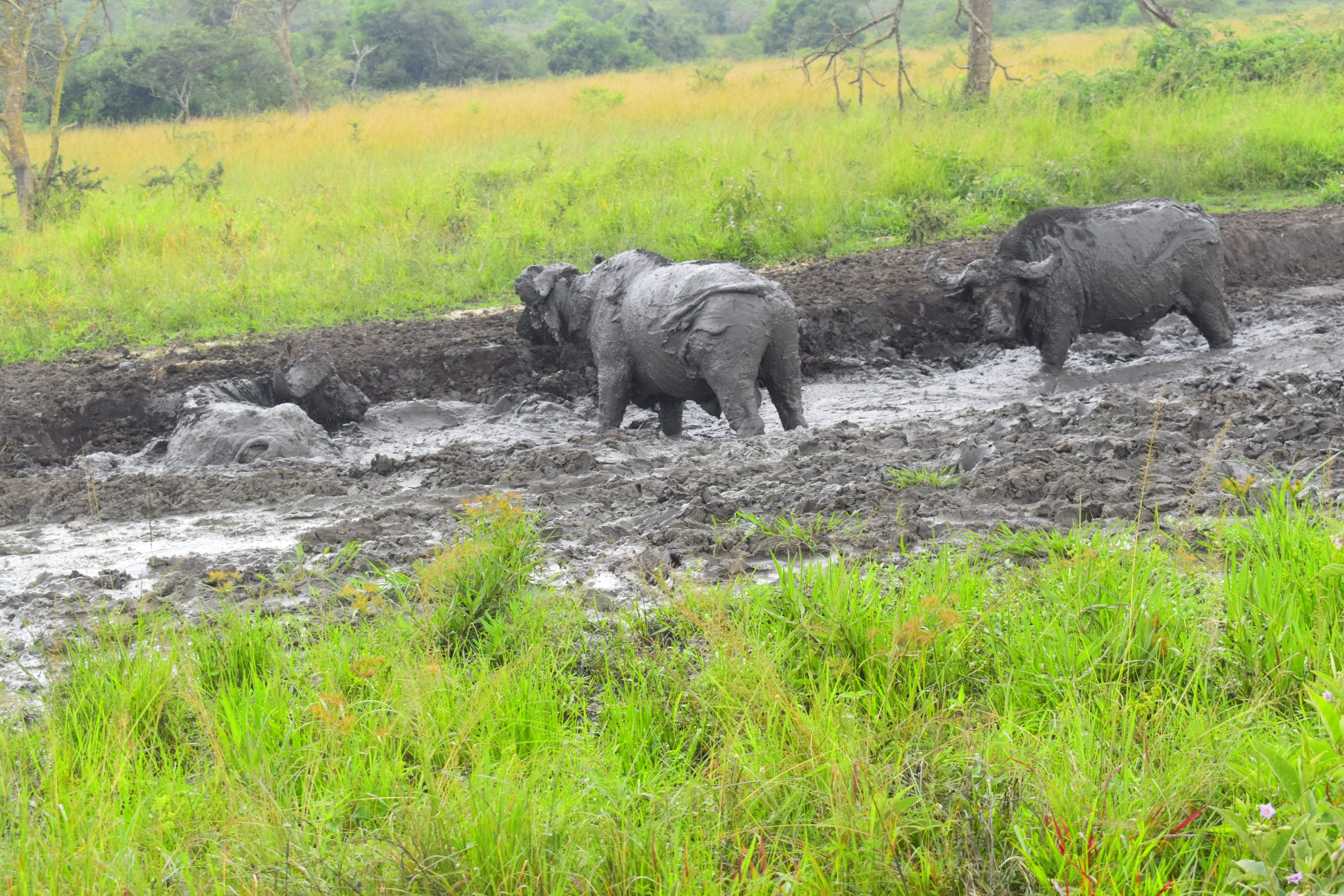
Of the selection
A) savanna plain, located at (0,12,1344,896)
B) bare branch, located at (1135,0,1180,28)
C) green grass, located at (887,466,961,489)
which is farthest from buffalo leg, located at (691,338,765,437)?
bare branch, located at (1135,0,1180,28)

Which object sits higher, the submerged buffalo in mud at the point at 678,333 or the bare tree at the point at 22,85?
the bare tree at the point at 22,85

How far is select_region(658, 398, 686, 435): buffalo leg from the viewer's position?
7.87m

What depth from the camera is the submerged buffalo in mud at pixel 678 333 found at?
6.71 m

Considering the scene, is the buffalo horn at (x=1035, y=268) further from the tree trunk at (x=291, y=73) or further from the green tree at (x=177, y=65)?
the green tree at (x=177, y=65)

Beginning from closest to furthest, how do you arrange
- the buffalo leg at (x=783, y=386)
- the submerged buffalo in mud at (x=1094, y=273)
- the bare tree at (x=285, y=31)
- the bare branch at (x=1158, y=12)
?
the buffalo leg at (x=783, y=386) → the submerged buffalo in mud at (x=1094, y=273) → the bare branch at (x=1158, y=12) → the bare tree at (x=285, y=31)

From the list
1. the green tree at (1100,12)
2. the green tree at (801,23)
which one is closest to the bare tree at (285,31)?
the green tree at (801,23)

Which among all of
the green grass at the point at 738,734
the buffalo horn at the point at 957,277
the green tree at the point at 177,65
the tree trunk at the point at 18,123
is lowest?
the green grass at the point at 738,734

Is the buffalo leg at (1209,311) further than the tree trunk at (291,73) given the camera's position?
No

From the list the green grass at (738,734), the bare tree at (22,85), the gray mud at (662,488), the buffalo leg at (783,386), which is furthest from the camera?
the bare tree at (22,85)

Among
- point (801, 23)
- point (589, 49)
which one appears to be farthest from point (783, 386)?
point (801, 23)

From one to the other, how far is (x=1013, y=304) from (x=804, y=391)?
1.75 metres

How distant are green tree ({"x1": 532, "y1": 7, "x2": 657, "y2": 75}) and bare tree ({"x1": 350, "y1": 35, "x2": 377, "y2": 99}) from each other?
6.16m

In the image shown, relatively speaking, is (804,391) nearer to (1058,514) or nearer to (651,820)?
(1058,514)

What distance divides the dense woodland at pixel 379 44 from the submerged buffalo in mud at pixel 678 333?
16998 mm
